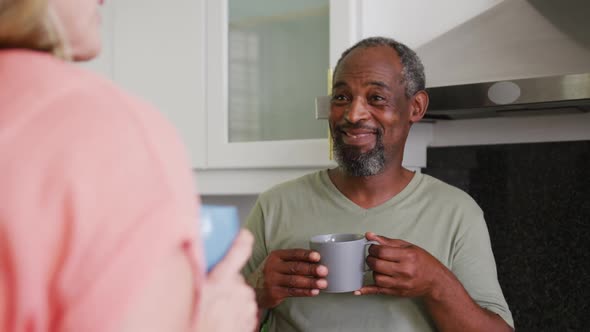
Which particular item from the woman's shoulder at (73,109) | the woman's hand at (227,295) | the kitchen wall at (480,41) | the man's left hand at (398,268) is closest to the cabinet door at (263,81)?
the kitchen wall at (480,41)

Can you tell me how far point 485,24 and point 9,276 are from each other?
129cm

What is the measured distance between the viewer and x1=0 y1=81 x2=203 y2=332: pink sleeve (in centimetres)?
33

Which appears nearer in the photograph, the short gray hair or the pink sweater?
the pink sweater

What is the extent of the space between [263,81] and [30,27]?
1.23 meters

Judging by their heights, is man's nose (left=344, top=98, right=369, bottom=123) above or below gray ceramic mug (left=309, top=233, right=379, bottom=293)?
above

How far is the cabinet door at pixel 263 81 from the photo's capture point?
1513 mm

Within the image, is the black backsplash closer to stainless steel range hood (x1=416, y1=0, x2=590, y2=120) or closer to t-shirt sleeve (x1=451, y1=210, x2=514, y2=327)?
stainless steel range hood (x1=416, y1=0, x2=590, y2=120)

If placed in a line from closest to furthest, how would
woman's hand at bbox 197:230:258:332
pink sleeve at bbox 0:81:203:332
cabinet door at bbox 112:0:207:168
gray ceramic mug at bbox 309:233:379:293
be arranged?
pink sleeve at bbox 0:81:203:332 → woman's hand at bbox 197:230:258:332 → gray ceramic mug at bbox 309:233:379:293 → cabinet door at bbox 112:0:207:168

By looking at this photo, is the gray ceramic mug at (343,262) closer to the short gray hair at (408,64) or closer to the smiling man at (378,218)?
the smiling man at (378,218)

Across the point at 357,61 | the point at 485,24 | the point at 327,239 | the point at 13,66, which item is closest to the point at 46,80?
the point at 13,66

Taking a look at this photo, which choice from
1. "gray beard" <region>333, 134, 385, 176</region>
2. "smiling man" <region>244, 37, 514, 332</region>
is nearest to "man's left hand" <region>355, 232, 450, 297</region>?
"smiling man" <region>244, 37, 514, 332</region>

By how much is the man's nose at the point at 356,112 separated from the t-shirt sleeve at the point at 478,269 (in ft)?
0.99

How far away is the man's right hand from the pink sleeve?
637 mm

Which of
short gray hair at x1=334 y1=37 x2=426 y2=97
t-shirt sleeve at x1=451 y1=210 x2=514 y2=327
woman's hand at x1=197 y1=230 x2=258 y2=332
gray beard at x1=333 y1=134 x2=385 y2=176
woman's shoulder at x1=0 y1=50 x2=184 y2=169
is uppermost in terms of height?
short gray hair at x1=334 y1=37 x2=426 y2=97
